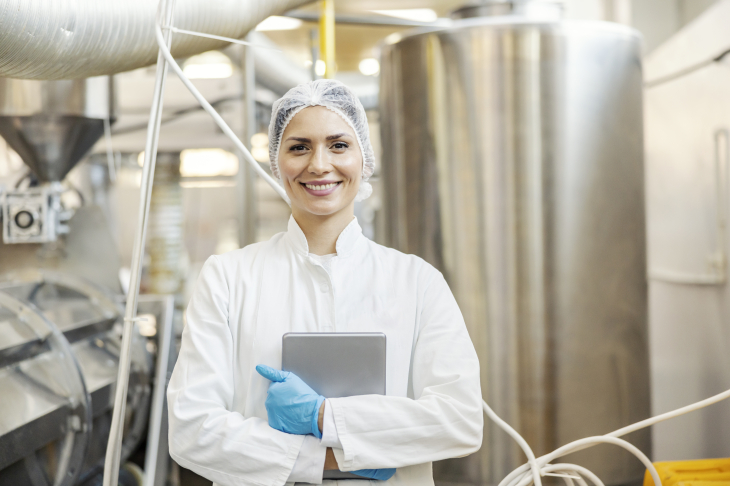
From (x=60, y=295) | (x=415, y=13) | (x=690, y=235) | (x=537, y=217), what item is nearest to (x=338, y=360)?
(x=537, y=217)

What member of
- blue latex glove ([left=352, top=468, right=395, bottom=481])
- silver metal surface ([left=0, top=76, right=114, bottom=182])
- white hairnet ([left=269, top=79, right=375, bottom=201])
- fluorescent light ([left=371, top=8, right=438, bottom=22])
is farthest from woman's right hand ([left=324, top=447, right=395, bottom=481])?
fluorescent light ([left=371, top=8, right=438, bottom=22])

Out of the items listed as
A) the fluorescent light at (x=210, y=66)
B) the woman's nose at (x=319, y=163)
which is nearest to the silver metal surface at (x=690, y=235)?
the woman's nose at (x=319, y=163)

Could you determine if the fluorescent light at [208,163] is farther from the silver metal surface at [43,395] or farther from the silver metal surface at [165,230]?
the silver metal surface at [43,395]

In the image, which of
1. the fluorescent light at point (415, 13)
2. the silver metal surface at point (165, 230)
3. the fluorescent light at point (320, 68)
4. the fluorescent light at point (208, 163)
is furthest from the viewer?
the fluorescent light at point (208, 163)

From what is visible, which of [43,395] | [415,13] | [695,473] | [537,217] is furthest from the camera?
[415,13]

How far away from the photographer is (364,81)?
11.1ft

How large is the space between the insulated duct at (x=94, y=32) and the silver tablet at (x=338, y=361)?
77 cm

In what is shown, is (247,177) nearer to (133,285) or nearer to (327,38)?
(327,38)

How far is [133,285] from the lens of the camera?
107 centimetres

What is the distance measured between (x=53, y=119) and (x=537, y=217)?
160 centimetres

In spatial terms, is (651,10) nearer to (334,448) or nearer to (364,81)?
(364,81)

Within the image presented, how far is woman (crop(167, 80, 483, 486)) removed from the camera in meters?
0.85

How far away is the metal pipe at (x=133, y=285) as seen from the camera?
1.04 metres

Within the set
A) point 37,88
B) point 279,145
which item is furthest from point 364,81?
point 279,145
